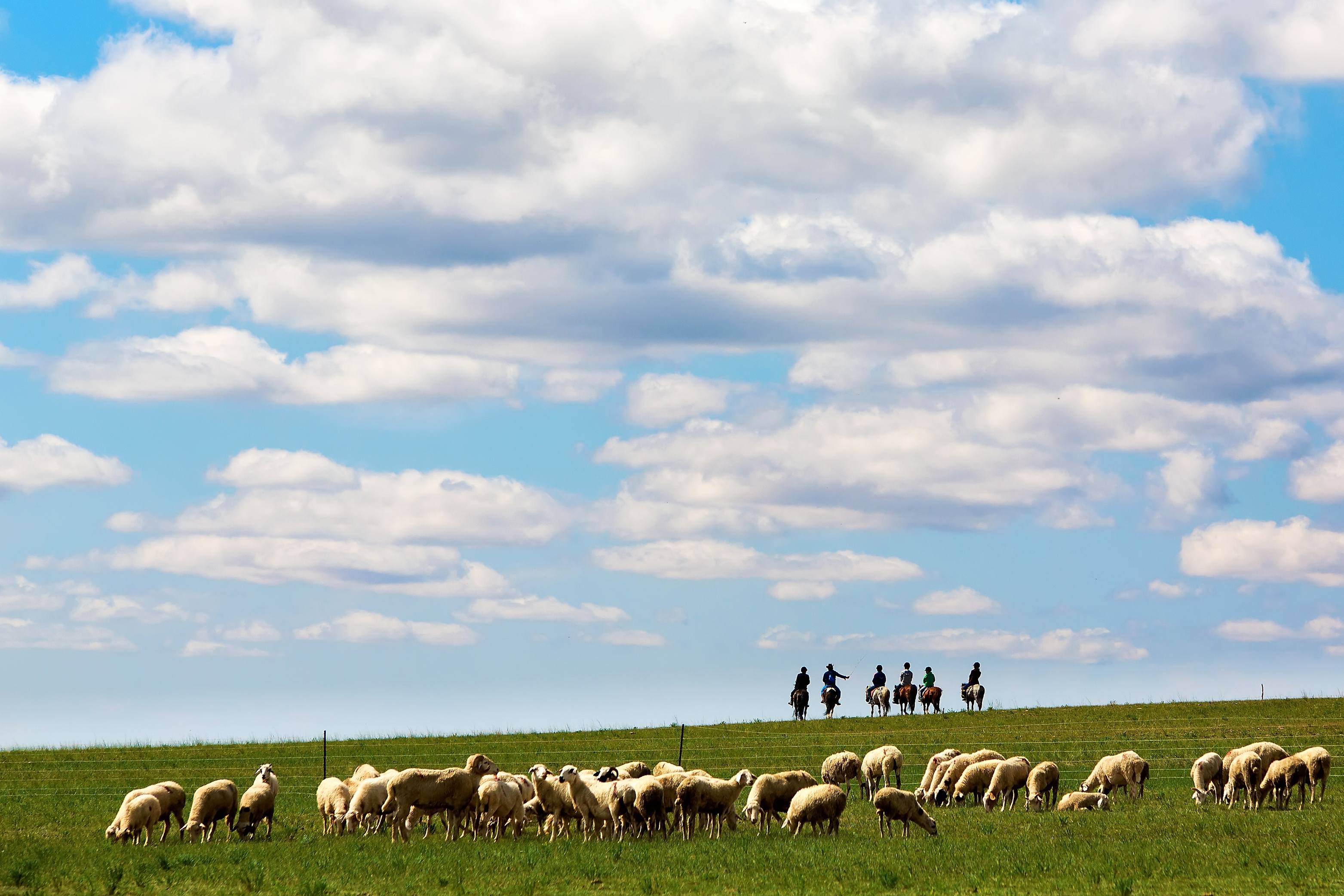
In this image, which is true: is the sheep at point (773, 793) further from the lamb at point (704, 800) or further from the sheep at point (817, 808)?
the sheep at point (817, 808)

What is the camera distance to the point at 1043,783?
101ft

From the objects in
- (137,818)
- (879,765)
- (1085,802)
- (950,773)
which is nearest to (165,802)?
(137,818)

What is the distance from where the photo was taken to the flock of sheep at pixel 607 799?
2630 cm

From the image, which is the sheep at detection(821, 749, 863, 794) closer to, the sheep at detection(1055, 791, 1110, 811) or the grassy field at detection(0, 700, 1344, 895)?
the grassy field at detection(0, 700, 1344, 895)

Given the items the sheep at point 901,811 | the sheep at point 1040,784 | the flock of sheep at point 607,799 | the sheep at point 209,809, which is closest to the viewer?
the sheep at point 901,811

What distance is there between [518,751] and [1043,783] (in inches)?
808

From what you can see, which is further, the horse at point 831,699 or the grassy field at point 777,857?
the horse at point 831,699

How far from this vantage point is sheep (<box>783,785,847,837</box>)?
2611 centimetres

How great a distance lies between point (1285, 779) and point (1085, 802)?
3852mm

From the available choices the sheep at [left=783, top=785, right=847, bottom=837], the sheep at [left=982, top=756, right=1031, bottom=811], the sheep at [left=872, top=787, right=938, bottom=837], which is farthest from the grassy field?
the sheep at [left=982, top=756, right=1031, bottom=811]

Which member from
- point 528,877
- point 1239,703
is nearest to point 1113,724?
point 1239,703

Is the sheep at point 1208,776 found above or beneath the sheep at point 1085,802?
above

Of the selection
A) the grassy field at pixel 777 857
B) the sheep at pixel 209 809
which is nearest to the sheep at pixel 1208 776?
the grassy field at pixel 777 857

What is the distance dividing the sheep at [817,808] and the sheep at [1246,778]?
8.65 meters
